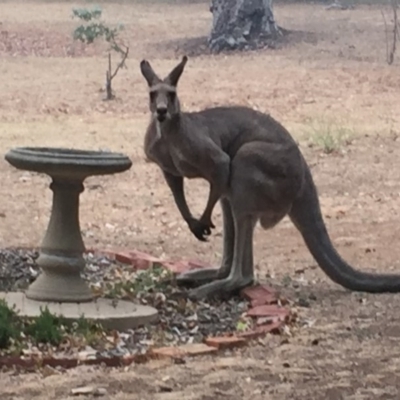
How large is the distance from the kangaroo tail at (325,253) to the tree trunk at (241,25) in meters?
15.0

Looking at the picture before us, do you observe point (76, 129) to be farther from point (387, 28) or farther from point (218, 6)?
point (387, 28)

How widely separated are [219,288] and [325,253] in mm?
640

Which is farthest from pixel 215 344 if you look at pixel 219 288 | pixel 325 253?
pixel 325 253

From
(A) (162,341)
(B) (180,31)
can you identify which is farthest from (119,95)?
(A) (162,341)

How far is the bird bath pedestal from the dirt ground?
3.42ft

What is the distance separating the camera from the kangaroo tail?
6.71 meters

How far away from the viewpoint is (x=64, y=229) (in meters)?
6.30

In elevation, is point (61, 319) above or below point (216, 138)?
below

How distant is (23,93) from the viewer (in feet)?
55.3

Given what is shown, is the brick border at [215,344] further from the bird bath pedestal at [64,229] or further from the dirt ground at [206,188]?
the bird bath pedestal at [64,229]

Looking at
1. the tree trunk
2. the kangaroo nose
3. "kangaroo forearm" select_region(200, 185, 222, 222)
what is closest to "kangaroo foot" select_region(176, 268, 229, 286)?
"kangaroo forearm" select_region(200, 185, 222, 222)

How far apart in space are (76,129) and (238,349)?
8.77 m

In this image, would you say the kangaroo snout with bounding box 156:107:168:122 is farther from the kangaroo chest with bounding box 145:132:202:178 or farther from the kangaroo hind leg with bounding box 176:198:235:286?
the kangaroo hind leg with bounding box 176:198:235:286

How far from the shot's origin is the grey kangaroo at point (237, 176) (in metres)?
6.52
